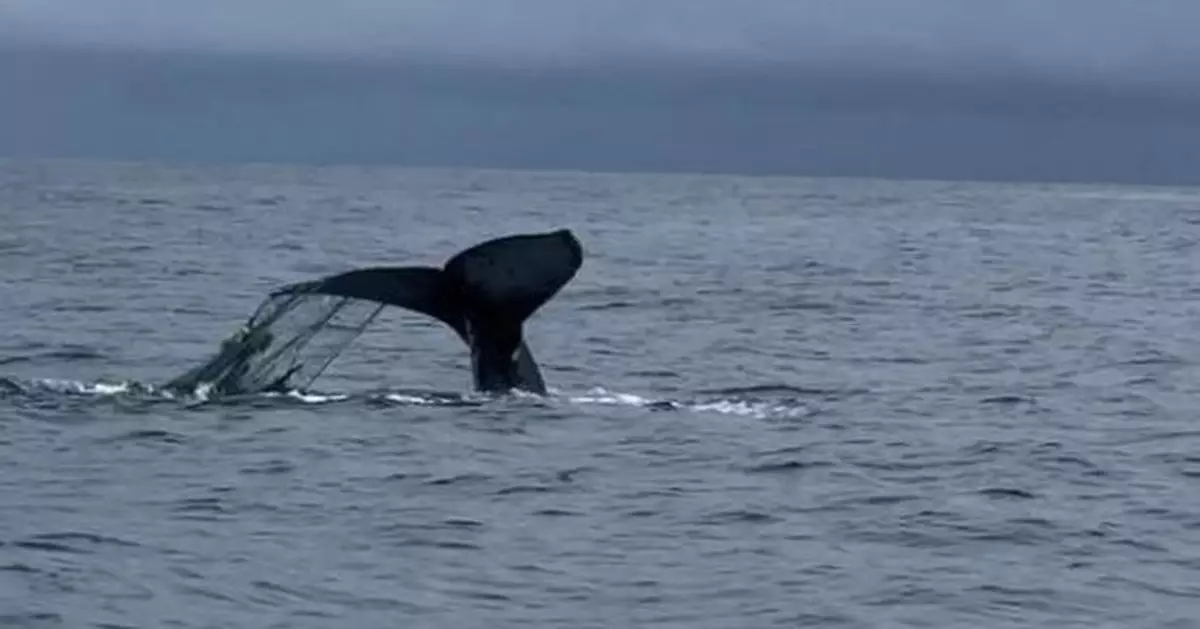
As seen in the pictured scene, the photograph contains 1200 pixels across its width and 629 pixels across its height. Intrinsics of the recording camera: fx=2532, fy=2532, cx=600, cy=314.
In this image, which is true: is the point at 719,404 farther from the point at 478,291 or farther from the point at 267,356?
the point at 478,291

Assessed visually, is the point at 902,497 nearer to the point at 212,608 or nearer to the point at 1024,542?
the point at 1024,542

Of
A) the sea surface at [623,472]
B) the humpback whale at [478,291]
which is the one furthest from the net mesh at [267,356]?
the sea surface at [623,472]

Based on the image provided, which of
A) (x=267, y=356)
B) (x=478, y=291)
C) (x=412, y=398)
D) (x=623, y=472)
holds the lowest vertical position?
(x=623, y=472)

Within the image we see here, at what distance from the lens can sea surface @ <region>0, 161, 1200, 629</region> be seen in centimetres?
1170

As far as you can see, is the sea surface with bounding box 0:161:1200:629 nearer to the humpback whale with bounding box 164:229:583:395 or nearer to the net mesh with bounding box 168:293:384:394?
the net mesh with bounding box 168:293:384:394

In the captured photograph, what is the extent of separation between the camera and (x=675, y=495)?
14727mm

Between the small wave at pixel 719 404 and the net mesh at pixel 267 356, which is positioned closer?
the net mesh at pixel 267 356

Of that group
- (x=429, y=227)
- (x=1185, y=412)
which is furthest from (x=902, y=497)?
(x=429, y=227)

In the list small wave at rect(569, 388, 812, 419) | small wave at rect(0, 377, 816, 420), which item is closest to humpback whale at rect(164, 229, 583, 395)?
small wave at rect(0, 377, 816, 420)

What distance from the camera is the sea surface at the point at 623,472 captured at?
11703mm

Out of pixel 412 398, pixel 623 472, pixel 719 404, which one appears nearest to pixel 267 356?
pixel 412 398

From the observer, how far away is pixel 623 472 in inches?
614

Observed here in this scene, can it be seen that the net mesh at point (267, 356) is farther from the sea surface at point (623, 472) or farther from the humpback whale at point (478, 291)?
the sea surface at point (623, 472)

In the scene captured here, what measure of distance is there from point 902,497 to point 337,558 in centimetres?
405
